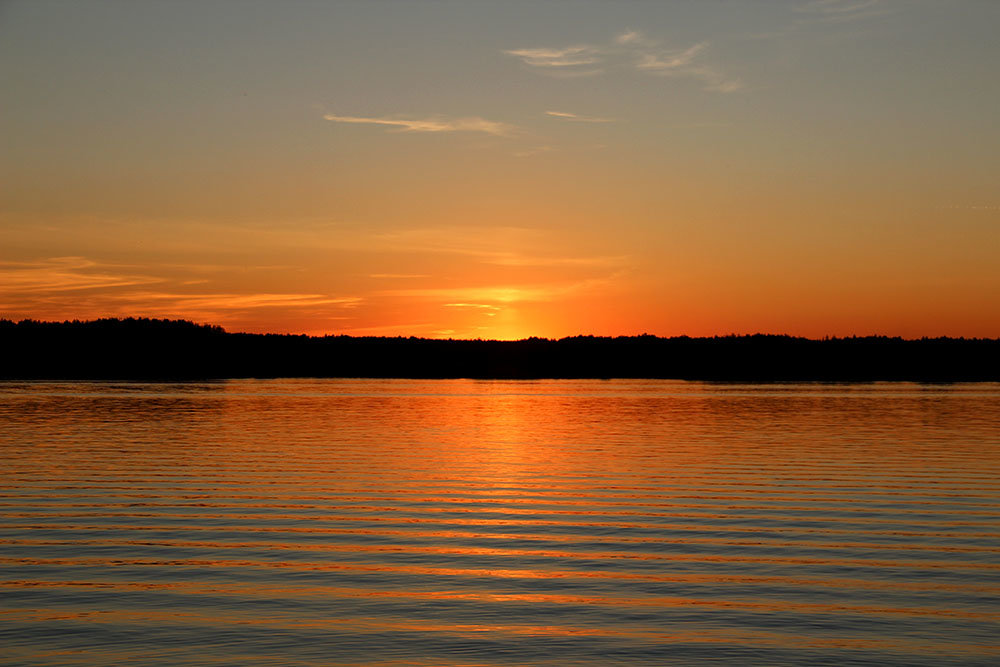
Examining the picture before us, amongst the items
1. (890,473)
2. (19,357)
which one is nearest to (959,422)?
(890,473)

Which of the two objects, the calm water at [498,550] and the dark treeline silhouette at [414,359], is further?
the dark treeline silhouette at [414,359]

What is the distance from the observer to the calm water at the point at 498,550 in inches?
606

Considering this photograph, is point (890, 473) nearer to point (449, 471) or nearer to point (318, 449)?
point (449, 471)

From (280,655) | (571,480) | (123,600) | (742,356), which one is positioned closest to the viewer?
(280,655)

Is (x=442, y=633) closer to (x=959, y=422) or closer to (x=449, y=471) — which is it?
(x=449, y=471)

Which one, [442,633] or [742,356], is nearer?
[442,633]

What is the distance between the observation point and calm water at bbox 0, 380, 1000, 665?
15.4 meters

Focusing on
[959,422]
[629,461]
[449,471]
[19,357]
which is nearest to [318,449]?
[449,471]

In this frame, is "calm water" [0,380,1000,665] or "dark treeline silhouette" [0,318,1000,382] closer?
"calm water" [0,380,1000,665]

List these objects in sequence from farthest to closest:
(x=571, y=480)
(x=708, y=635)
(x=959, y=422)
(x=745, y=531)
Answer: (x=959, y=422) < (x=571, y=480) < (x=745, y=531) < (x=708, y=635)

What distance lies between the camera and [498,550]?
888 inches

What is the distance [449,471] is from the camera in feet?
123

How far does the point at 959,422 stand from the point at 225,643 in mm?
55875

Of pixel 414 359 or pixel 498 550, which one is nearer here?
pixel 498 550
